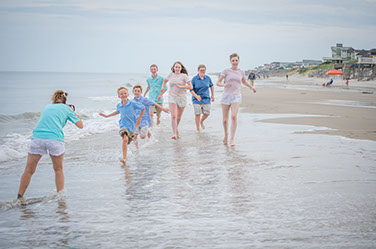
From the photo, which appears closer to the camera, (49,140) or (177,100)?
(49,140)

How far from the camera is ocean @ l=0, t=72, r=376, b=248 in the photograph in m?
3.36

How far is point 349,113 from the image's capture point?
13.7 meters

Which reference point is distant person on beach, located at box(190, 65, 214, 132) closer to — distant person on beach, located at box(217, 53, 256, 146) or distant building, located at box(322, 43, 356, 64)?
distant person on beach, located at box(217, 53, 256, 146)

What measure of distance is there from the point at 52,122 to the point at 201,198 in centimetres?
224

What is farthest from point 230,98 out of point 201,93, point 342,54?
point 342,54

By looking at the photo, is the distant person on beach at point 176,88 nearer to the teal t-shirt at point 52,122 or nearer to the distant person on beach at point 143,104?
the distant person on beach at point 143,104

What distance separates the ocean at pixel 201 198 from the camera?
3357 mm

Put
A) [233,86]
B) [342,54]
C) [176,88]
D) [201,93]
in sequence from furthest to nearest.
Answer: [342,54] → [201,93] → [176,88] → [233,86]

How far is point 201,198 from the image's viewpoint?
4465 mm

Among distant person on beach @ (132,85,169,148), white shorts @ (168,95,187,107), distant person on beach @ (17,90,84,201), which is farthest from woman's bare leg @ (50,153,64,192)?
white shorts @ (168,95,187,107)

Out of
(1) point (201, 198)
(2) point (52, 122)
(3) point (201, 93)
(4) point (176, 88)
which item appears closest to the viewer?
(1) point (201, 198)

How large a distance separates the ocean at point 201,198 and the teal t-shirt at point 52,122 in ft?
2.71

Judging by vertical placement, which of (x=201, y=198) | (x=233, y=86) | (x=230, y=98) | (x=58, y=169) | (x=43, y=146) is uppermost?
(x=233, y=86)

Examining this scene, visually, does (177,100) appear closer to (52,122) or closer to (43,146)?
(52,122)
